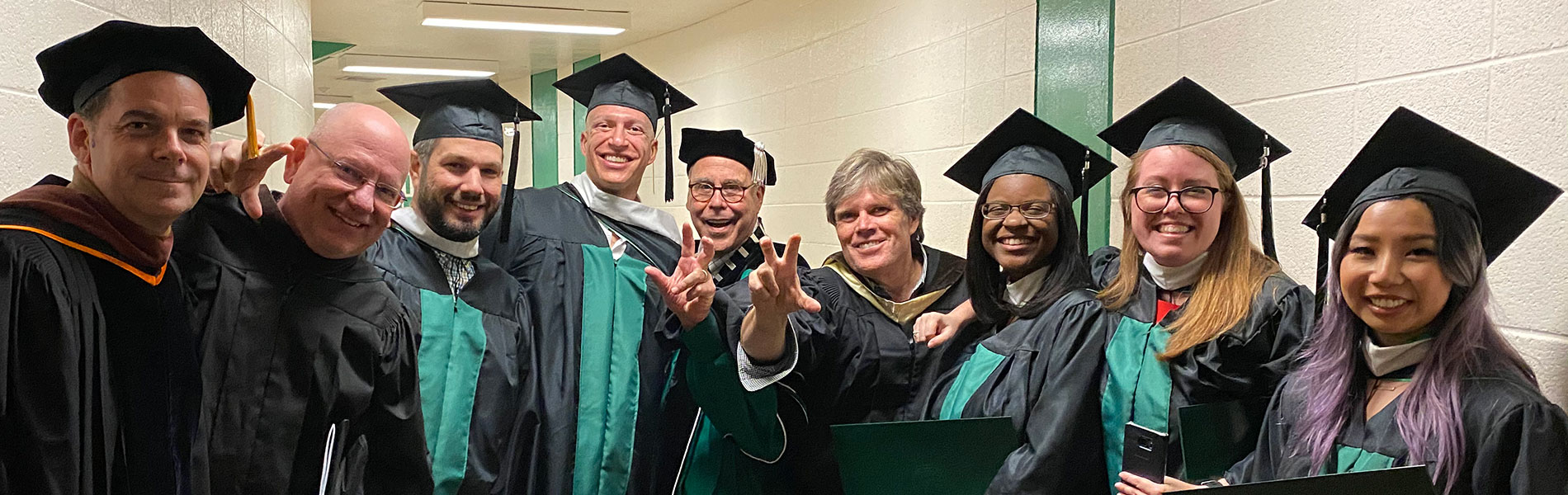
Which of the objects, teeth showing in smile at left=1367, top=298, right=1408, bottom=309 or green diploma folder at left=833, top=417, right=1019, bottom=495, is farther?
green diploma folder at left=833, top=417, right=1019, bottom=495

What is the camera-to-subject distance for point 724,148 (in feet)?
9.14

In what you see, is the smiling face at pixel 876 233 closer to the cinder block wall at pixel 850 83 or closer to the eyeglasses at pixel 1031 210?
the eyeglasses at pixel 1031 210

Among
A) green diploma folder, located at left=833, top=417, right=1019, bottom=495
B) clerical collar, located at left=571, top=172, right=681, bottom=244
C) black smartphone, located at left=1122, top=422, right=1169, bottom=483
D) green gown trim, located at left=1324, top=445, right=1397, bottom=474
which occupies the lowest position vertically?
green diploma folder, located at left=833, top=417, right=1019, bottom=495

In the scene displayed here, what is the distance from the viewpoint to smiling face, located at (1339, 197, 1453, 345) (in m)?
1.51

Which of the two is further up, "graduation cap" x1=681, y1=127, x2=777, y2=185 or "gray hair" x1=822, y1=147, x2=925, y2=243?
"graduation cap" x1=681, y1=127, x2=777, y2=185

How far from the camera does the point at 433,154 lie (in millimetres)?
2309

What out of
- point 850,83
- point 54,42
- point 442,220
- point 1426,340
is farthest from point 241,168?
point 850,83

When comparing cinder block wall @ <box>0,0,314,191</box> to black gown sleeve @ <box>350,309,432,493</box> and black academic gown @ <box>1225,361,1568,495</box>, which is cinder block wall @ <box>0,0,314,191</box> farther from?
black academic gown @ <box>1225,361,1568,495</box>

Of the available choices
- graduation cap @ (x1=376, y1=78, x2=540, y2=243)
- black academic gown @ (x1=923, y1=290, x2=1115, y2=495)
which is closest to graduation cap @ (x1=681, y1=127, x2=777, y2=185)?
graduation cap @ (x1=376, y1=78, x2=540, y2=243)

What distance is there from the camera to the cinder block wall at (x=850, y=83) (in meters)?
4.21

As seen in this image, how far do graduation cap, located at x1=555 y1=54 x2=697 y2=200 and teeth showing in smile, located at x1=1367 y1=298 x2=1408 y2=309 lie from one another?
1.77 meters

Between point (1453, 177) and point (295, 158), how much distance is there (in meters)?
1.81

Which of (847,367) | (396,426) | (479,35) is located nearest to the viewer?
(396,426)

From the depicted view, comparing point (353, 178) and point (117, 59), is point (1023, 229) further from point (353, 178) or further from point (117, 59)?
point (117, 59)
